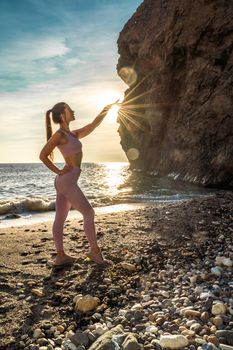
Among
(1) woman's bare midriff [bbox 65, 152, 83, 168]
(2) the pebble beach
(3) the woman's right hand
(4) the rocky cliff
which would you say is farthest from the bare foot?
(4) the rocky cliff

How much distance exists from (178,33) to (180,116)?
7.99 m

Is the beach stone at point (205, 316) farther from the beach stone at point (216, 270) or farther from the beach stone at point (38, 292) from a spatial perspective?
the beach stone at point (38, 292)

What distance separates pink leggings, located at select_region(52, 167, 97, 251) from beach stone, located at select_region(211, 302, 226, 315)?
7.58ft

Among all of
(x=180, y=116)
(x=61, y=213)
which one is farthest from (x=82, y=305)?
(x=180, y=116)

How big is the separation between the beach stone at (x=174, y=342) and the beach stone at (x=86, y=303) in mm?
1155

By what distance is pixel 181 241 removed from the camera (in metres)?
6.81

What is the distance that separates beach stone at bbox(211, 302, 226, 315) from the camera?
3.67 m

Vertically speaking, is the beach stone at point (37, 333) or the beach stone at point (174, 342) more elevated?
the beach stone at point (174, 342)

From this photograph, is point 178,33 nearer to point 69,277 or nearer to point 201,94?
point 201,94

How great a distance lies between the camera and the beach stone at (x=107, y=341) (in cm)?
310

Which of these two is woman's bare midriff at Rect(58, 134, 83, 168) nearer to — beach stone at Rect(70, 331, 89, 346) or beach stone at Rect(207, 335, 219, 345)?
beach stone at Rect(70, 331, 89, 346)

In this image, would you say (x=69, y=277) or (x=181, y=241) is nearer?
(x=69, y=277)

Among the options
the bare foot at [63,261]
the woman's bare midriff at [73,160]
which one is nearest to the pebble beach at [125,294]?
the bare foot at [63,261]

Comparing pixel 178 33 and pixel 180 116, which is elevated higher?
pixel 178 33
